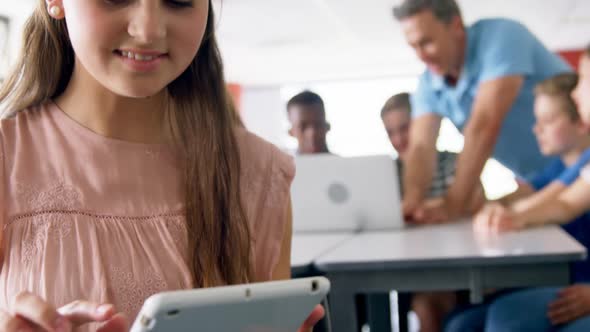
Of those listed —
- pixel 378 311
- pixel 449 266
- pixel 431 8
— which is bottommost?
pixel 378 311

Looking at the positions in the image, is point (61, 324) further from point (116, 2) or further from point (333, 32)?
point (333, 32)

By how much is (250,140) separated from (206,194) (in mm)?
132

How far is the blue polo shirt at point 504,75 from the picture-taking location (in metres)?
2.54

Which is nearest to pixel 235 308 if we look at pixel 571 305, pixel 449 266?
pixel 449 266

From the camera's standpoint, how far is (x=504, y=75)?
251 cm

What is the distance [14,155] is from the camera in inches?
29.9

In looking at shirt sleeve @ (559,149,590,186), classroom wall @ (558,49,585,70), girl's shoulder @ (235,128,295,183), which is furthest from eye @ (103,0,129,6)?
classroom wall @ (558,49,585,70)

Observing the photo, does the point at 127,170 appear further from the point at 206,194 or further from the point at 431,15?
the point at 431,15

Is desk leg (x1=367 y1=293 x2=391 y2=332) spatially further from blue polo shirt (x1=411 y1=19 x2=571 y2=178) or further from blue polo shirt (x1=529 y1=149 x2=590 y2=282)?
blue polo shirt (x1=411 y1=19 x2=571 y2=178)

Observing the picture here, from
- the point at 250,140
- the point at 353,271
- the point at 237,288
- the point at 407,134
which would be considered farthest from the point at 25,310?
the point at 407,134

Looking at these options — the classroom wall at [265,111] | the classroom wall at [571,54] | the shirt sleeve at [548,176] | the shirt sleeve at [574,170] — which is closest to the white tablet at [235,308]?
the shirt sleeve at [574,170]

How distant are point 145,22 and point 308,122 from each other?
275 centimetres

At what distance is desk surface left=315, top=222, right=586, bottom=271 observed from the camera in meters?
1.51

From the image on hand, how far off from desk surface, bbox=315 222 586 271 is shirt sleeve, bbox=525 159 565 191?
401 mm
